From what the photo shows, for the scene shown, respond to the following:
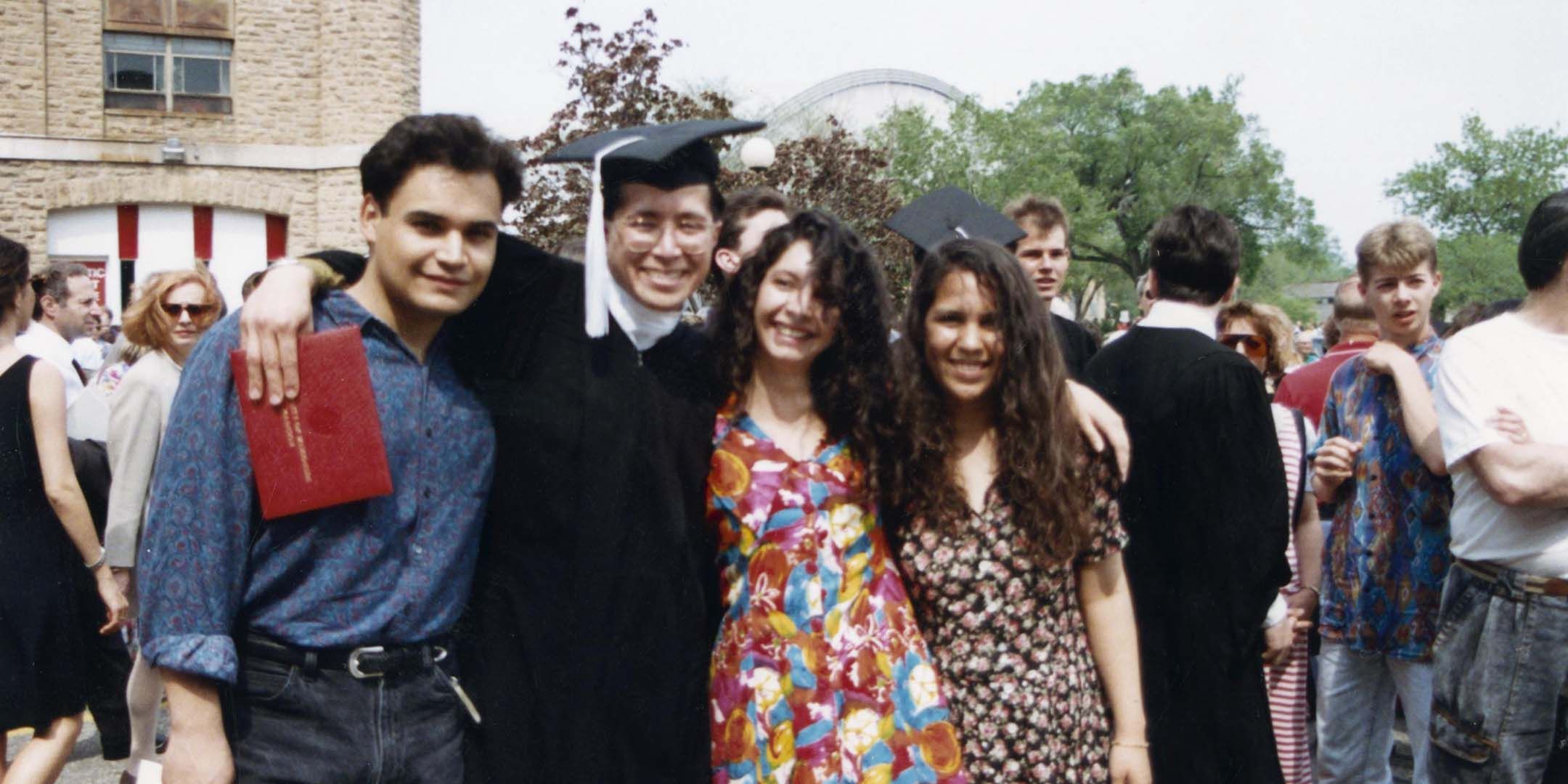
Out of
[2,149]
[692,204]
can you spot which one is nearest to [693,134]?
[692,204]

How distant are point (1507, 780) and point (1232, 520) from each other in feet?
3.17

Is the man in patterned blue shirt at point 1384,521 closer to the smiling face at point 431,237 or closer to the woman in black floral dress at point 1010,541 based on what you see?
the woman in black floral dress at point 1010,541

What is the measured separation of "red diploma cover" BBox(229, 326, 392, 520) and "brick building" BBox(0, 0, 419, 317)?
18809mm

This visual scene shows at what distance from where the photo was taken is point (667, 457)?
2.54 m

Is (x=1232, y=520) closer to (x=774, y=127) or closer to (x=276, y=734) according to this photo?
(x=276, y=734)

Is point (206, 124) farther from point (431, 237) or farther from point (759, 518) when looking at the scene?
point (759, 518)

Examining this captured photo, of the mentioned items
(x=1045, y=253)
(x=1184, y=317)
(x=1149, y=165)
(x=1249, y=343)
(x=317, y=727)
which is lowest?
(x=317, y=727)

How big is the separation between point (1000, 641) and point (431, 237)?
1456 millimetres

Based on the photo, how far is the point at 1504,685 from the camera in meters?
3.13

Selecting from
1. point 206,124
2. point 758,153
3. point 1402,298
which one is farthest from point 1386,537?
point 206,124

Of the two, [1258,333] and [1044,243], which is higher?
[1044,243]

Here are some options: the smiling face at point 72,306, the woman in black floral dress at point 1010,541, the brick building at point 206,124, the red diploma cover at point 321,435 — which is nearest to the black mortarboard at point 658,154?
the woman in black floral dress at point 1010,541

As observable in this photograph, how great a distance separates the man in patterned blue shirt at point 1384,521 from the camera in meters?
3.84

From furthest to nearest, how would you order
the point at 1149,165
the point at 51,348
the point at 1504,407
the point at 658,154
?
the point at 1149,165 < the point at 51,348 < the point at 1504,407 < the point at 658,154
